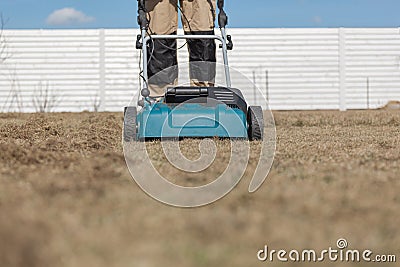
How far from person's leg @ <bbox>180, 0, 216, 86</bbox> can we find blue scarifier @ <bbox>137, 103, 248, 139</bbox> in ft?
2.51

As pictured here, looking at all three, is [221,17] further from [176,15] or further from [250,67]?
[250,67]

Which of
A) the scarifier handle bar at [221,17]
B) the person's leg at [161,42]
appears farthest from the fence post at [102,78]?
the scarifier handle bar at [221,17]

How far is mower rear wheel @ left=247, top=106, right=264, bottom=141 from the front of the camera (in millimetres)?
2826

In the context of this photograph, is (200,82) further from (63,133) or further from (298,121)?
(298,121)

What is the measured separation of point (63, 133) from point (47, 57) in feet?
22.4

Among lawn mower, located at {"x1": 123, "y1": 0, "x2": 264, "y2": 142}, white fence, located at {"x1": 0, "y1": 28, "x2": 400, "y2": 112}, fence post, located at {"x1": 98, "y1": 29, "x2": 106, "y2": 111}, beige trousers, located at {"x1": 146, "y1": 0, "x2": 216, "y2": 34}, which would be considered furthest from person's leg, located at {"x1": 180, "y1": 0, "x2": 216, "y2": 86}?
fence post, located at {"x1": 98, "y1": 29, "x2": 106, "y2": 111}

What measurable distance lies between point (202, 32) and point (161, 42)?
0.80ft

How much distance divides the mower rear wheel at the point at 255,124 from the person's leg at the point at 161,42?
77 cm

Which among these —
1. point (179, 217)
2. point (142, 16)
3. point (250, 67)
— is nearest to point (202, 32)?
point (142, 16)

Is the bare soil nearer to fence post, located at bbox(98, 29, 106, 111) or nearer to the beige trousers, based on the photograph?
the beige trousers

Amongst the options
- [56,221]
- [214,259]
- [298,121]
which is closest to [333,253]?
[214,259]

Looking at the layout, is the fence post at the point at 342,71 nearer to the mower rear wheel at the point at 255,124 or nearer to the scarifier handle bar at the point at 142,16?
the scarifier handle bar at the point at 142,16

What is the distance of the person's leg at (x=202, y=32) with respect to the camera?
3547mm

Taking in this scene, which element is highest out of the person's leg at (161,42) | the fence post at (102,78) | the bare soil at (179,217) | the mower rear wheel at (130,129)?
the fence post at (102,78)
